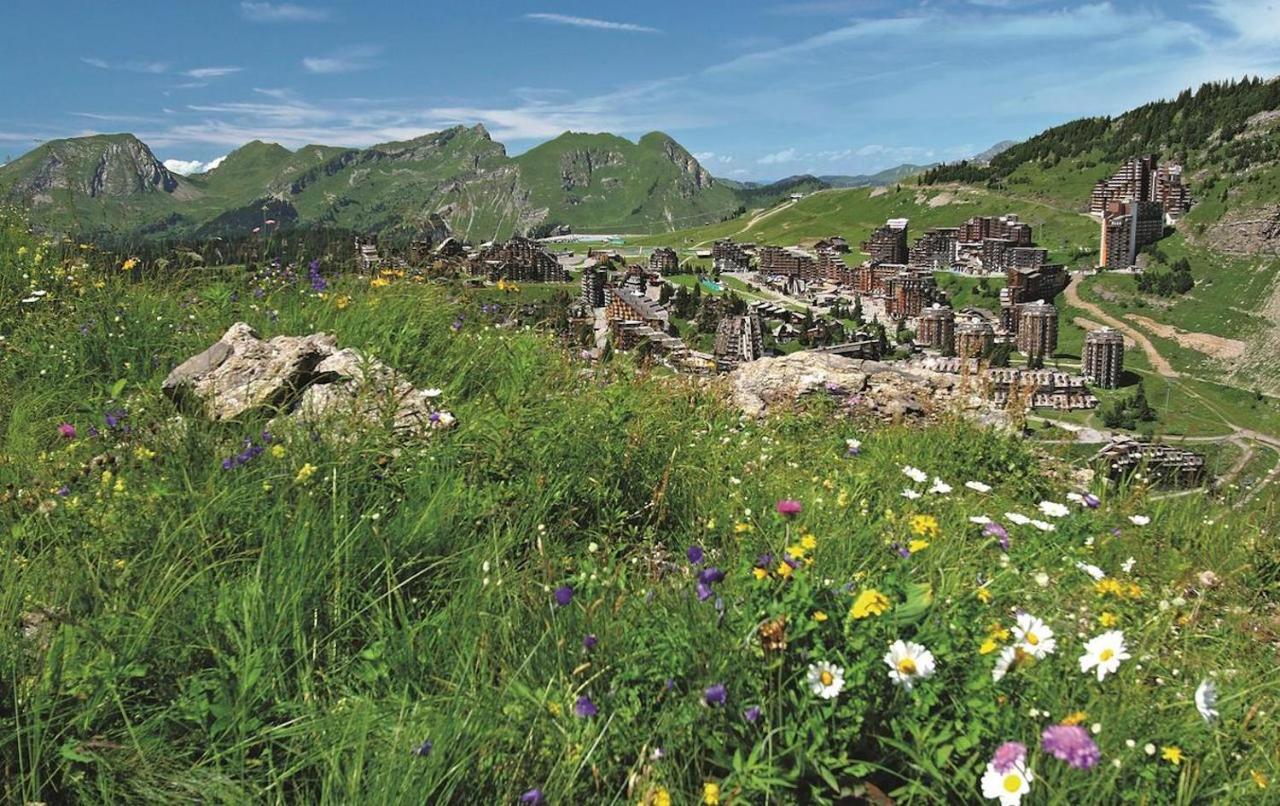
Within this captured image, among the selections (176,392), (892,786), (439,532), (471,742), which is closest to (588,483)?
(439,532)

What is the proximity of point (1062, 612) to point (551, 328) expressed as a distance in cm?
640

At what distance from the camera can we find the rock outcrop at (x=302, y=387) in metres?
4.93

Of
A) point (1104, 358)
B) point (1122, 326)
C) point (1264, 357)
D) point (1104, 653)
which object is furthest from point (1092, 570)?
point (1122, 326)

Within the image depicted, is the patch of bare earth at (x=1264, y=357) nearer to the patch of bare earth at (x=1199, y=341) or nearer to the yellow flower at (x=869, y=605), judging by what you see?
the patch of bare earth at (x=1199, y=341)

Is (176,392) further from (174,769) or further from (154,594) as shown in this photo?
(174,769)

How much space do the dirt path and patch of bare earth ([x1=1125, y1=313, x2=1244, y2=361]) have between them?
2892 mm

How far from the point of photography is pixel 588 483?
15.2 ft

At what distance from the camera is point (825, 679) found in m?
2.50

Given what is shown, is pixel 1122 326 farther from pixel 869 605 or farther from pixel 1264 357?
pixel 869 605

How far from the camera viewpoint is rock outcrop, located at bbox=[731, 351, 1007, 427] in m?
7.88

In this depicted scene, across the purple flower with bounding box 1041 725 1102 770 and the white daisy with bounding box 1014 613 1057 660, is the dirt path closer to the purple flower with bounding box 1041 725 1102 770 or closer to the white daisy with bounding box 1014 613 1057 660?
the white daisy with bounding box 1014 613 1057 660

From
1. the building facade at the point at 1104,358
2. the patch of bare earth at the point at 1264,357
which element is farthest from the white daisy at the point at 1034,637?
the patch of bare earth at the point at 1264,357

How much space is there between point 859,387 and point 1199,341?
142767 mm

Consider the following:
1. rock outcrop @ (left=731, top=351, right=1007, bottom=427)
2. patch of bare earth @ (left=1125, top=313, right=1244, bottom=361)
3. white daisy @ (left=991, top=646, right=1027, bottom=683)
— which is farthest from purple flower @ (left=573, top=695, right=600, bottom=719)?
patch of bare earth @ (left=1125, top=313, right=1244, bottom=361)
